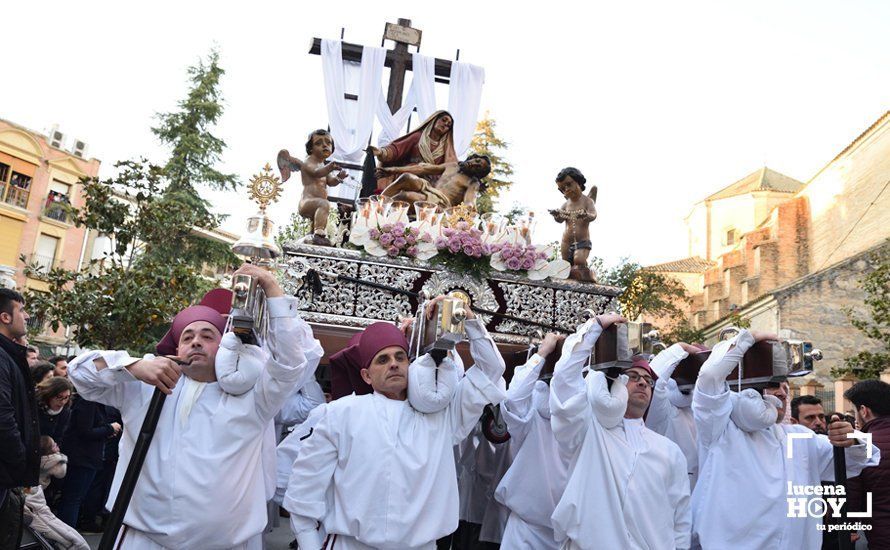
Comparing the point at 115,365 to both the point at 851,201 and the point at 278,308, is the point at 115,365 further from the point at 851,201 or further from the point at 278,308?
the point at 851,201

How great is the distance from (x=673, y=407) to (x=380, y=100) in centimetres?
1037

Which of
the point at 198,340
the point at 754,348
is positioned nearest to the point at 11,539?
the point at 198,340

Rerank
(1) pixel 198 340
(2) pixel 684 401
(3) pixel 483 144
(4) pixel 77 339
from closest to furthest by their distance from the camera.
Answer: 1. (1) pixel 198 340
2. (2) pixel 684 401
3. (4) pixel 77 339
4. (3) pixel 483 144

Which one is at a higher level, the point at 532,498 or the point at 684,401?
the point at 684,401

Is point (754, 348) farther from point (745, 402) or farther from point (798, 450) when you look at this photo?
point (798, 450)

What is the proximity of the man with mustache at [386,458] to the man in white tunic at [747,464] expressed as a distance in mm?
1436

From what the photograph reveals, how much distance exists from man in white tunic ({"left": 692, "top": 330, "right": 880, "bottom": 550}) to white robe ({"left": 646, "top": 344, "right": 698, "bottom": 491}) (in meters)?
0.47

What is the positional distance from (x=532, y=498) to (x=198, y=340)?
2322mm

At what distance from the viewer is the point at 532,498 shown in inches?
189

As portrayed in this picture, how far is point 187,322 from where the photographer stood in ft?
13.0

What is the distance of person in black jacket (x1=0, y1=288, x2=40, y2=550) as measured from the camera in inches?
157

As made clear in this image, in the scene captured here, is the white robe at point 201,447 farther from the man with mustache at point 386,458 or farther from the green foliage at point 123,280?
the green foliage at point 123,280

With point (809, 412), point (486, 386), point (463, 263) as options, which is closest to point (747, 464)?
point (486, 386)

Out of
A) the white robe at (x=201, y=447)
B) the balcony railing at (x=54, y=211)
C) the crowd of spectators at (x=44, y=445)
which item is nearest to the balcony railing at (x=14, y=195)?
the balcony railing at (x=54, y=211)
